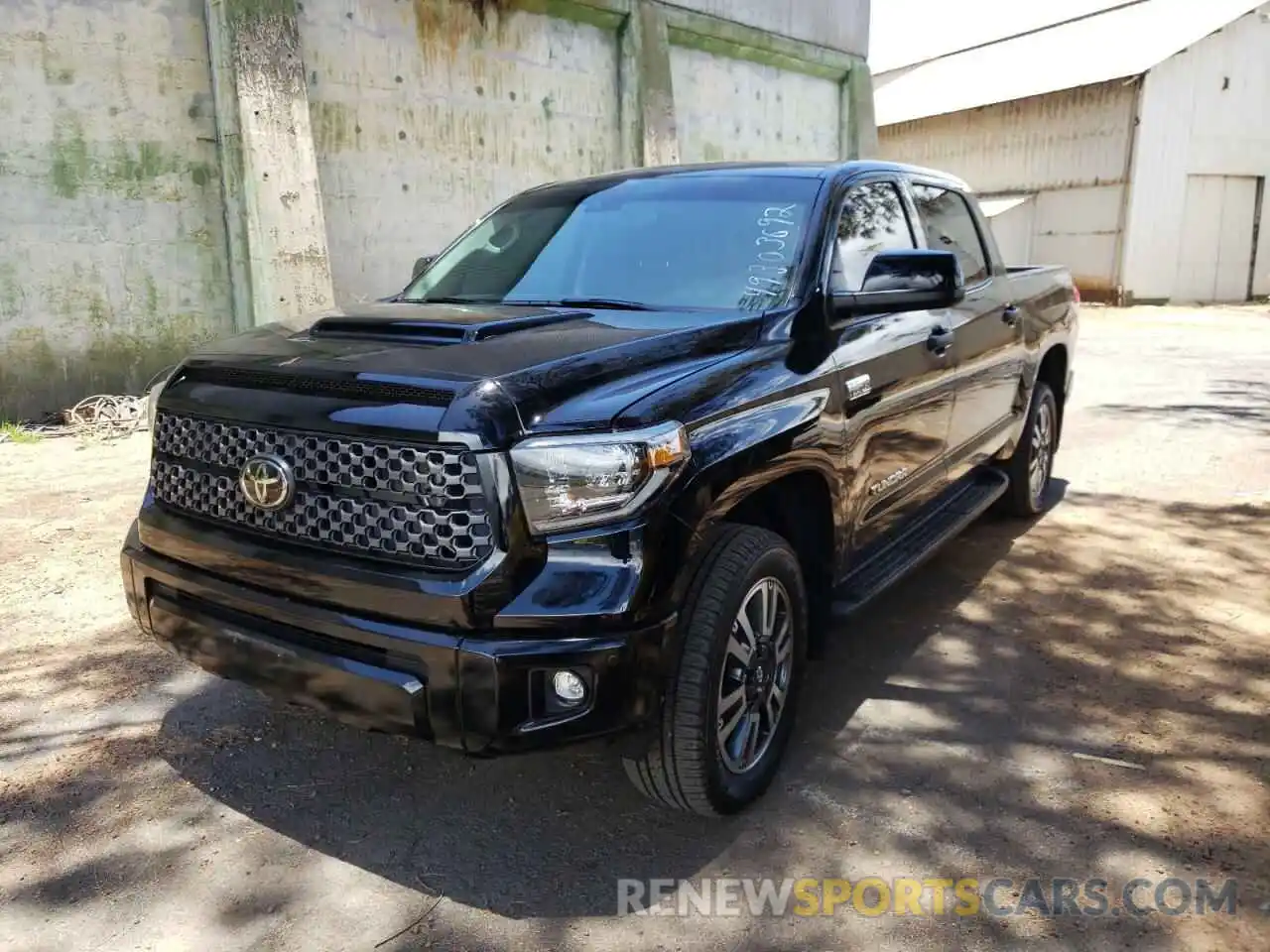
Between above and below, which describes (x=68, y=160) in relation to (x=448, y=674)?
above

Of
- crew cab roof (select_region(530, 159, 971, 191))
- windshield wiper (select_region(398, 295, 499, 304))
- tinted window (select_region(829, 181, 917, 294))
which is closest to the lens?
tinted window (select_region(829, 181, 917, 294))


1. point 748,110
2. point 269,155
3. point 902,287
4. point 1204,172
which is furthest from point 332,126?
point 1204,172

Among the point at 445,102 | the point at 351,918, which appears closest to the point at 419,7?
the point at 445,102

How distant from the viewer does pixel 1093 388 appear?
10234 mm

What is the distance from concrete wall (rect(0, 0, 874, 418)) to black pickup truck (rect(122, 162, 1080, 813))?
5583mm

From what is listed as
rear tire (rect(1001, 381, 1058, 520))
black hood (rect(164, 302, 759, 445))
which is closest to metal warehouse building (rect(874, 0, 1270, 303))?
rear tire (rect(1001, 381, 1058, 520))

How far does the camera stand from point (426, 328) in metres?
2.72

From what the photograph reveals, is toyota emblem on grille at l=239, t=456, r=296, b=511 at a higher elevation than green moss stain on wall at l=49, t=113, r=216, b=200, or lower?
lower

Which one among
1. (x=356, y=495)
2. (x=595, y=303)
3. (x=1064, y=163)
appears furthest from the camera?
(x=1064, y=163)

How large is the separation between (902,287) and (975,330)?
1037 millimetres

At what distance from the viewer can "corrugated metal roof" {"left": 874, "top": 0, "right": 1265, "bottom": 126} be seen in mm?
22891

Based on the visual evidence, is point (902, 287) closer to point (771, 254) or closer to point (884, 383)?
point (884, 383)

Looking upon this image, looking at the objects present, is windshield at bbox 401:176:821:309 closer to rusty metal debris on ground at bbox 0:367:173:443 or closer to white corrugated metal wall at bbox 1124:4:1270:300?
rusty metal debris on ground at bbox 0:367:173:443

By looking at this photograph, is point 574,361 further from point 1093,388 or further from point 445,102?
point 1093,388
